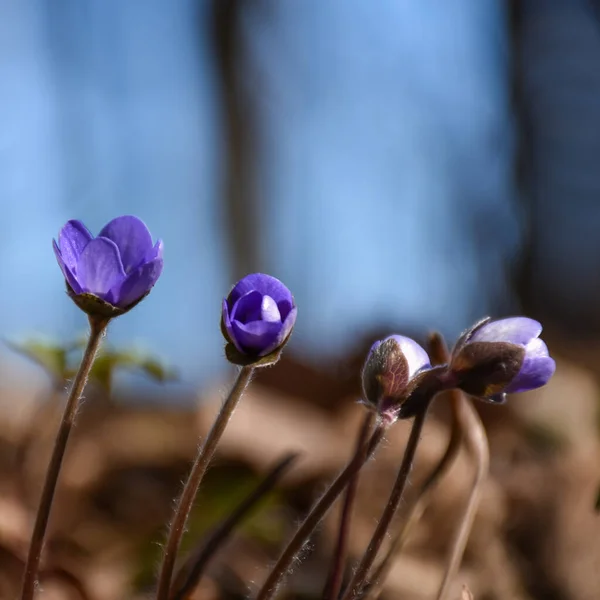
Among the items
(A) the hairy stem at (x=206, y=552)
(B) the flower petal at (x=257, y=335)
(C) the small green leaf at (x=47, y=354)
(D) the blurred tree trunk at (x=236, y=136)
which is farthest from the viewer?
(D) the blurred tree trunk at (x=236, y=136)

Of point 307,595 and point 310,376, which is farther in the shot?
point 310,376

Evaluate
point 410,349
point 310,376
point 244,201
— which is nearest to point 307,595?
point 410,349

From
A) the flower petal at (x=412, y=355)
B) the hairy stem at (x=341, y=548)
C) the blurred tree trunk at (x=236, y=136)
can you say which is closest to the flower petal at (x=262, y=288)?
the flower petal at (x=412, y=355)

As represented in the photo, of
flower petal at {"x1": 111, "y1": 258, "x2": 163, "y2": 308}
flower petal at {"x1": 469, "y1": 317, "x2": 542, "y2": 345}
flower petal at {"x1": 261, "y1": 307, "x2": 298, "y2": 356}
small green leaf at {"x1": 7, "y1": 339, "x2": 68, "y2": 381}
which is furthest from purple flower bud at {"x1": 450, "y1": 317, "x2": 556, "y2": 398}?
small green leaf at {"x1": 7, "y1": 339, "x2": 68, "y2": 381}

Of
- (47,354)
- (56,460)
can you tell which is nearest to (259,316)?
(56,460)

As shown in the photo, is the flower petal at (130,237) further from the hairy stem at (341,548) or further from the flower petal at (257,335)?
the hairy stem at (341,548)

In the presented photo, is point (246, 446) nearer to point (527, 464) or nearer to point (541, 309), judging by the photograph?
point (527, 464)

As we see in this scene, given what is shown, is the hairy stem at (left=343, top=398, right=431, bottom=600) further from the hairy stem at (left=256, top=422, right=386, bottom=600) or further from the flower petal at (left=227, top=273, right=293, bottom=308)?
the flower petal at (left=227, top=273, right=293, bottom=308)
